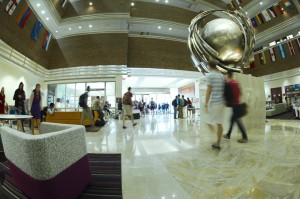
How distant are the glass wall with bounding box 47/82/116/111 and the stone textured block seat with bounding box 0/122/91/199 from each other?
11270 mm

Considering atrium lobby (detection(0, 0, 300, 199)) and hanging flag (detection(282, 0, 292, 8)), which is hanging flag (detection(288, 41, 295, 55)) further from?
hanging flag (detection(282, 0, 292, 8))

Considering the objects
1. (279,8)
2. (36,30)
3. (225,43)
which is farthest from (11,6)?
(279,8)

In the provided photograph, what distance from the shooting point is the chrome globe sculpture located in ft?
13.2

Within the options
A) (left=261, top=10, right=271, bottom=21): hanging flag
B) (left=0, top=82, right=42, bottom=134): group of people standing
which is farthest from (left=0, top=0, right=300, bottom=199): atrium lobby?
(left=0, top=82, right=42, bottom=134): group of people standing

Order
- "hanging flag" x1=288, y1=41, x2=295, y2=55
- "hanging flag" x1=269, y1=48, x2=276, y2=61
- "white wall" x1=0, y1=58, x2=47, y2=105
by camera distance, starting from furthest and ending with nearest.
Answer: "hanging flag" x1=269, y1=48, x2=276, y2=61 < "hanging flag" x1=288, y1=41, x2=295, y2=55 < "white wall" x1=0, y1=58, x2=47, y2=105

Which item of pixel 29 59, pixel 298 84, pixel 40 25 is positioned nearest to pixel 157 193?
pixel 29 59

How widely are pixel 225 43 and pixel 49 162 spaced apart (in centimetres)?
440

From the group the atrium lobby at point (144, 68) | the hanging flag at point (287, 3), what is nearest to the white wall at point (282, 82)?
the atrium lobby at point (144, 68)

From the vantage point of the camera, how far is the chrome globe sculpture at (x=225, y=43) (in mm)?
4031

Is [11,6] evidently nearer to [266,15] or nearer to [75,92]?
[75,92]

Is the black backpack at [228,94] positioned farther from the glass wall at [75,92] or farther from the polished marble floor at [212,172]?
the glass wall at [75,92]

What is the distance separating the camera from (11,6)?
8.12 metres

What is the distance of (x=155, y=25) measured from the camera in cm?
1251

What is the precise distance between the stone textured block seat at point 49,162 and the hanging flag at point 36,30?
37.6 feet
